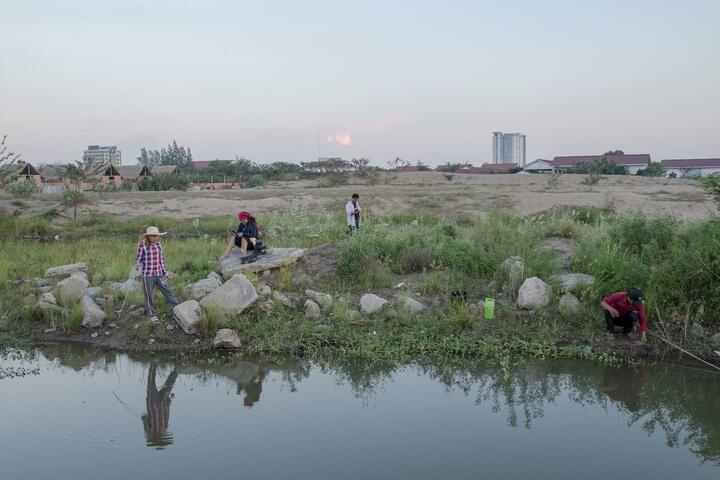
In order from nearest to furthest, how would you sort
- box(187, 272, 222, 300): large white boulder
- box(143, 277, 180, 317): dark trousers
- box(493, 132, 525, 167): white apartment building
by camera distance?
box(143, 277, 180, 317): dark trousers, box(187, 272, 222, 300): large white boulder, box(493, 132, 525, 167): white apartment building

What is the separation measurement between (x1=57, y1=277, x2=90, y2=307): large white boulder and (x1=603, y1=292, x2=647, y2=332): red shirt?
7.02m

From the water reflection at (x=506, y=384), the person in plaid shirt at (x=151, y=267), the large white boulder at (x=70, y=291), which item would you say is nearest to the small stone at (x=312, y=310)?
the water reflection at (x=506, y=384)

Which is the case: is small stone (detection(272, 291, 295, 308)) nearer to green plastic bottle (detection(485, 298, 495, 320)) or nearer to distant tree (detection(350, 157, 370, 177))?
green plastic bottle (detection(485, 298, 495, 320))

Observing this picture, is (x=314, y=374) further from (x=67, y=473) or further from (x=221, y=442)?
(x=67, y=473)

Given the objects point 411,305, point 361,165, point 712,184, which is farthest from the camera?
point 361,165

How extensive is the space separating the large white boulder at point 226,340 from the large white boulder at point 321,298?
1339 millimetres

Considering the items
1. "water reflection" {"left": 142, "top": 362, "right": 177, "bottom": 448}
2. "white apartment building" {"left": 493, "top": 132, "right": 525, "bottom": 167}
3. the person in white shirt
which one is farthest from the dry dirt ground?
"white apartment building" {"left": 493, "top": 132, "right": 525, "bottom": 167}

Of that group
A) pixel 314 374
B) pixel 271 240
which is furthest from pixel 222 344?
pixel 271 240

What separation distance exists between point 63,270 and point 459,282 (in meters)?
6.31

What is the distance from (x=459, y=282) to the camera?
8812 mm

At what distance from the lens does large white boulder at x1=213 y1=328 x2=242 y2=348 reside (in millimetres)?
7332

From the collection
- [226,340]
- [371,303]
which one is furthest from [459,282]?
[226,340]

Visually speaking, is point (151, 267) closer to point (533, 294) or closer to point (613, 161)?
point (533, 294)

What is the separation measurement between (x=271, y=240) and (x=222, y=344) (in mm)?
4561
